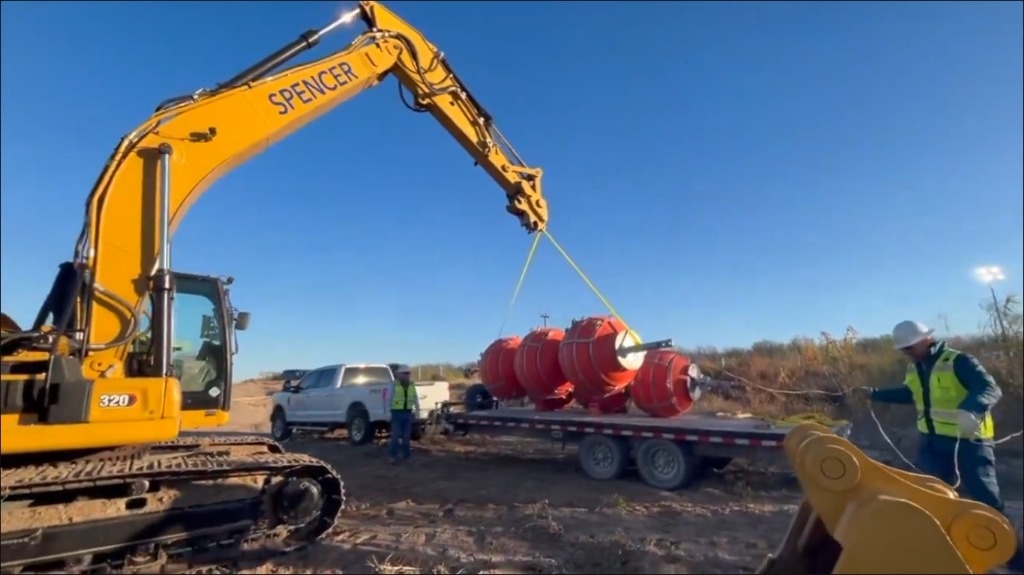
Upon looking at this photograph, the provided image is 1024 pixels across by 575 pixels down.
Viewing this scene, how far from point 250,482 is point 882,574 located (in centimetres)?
559

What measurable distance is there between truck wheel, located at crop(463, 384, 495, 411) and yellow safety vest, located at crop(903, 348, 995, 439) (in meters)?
9.63

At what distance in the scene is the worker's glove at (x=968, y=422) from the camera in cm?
478

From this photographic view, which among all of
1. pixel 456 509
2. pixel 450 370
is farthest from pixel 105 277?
pixel 450 370

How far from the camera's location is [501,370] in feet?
44.4

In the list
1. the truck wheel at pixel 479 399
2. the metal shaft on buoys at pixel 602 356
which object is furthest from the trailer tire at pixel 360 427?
the metal shaft on buoys at pixel 602 356

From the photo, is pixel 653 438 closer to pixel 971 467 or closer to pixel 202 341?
pixel 971 467

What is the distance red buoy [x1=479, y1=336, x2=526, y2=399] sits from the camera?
1353cm

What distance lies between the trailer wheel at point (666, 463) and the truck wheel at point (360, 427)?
704 centimetres

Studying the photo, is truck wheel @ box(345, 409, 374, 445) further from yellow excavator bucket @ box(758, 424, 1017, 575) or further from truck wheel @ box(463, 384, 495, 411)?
yellow excavator bucket @ box(758, 424, 1017, 575)

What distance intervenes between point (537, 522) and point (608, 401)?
4367 mm

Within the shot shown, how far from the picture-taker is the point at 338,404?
50.6ft

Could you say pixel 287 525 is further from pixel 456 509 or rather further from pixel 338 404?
pixel 338 404

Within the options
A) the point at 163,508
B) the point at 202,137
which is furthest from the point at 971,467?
the point at 202,137

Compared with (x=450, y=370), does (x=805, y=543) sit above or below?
below
